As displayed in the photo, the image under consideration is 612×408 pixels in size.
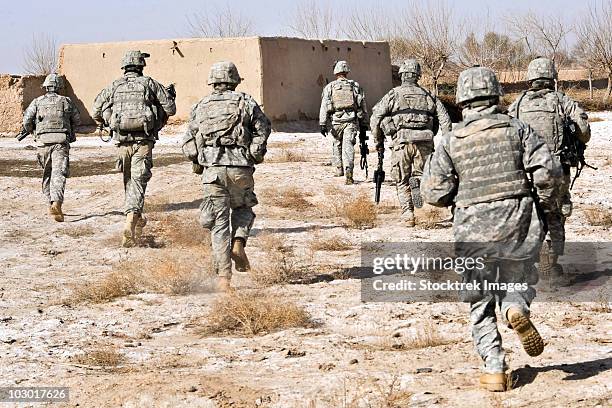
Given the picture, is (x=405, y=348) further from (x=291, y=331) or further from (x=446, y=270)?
(x=446, y=270)

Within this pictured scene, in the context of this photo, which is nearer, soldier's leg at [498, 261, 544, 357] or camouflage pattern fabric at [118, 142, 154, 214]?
soldier's leg at [498, 261, 544, 357]

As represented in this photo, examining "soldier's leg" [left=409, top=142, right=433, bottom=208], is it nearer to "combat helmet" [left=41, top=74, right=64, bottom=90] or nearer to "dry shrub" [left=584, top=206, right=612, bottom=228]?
"dry shrub" [left=584, top=206, right=612, bottom=228]

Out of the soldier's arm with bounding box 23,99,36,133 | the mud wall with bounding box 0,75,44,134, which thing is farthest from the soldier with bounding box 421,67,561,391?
the mud wall with bounding box 0,75,44,134

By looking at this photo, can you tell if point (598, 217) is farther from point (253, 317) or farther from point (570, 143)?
point (253, 317)

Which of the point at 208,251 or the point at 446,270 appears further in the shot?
the point at 208,251

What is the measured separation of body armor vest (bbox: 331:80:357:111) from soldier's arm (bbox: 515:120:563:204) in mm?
9210

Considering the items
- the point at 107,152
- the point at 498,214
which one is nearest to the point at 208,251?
the point at 498,214

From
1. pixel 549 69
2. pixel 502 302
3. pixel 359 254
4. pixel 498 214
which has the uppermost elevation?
pixel 549 69

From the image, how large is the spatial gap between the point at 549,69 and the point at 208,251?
378cm

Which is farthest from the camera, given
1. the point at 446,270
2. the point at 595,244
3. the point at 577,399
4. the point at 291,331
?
A: the point at 595,244

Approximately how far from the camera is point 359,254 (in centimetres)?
1009

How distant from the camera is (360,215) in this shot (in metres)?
11.7

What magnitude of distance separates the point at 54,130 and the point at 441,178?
783 cm

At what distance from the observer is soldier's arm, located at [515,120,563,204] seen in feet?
17.4
